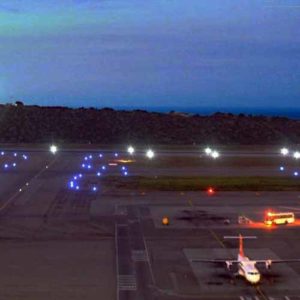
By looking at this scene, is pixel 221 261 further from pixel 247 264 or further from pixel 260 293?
pixel 260 293

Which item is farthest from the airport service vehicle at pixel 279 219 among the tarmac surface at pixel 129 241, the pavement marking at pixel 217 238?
the pavement marking at pixel 217 238

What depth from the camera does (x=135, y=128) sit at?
17062cm

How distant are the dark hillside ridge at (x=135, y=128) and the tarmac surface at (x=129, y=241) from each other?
75.9 m

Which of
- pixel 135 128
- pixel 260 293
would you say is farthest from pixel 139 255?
pixel 135 128

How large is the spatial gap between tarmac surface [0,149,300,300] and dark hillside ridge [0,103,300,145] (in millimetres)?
75885

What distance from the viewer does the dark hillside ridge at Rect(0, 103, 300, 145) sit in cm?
15975

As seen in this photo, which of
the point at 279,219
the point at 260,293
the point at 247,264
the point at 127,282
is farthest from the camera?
the point at 279,219

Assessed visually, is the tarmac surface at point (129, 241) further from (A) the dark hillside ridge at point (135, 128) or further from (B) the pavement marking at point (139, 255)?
(A) the dark hillside ridge at point (135, 128)

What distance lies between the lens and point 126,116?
182 m

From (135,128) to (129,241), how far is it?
122 metres

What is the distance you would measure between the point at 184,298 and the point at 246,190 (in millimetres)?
42107

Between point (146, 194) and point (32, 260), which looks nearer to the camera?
point (32, 260)

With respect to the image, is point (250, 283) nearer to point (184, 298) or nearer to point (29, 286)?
point (184, 298)

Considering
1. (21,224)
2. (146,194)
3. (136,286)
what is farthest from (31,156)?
(136,286)
